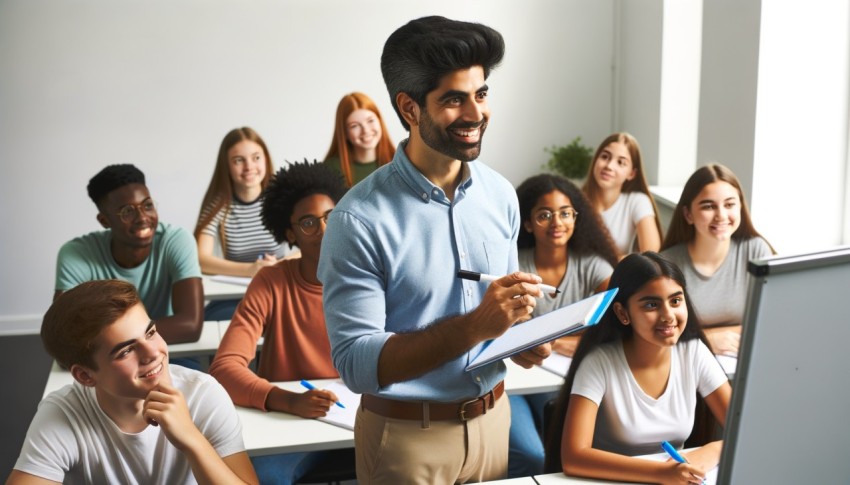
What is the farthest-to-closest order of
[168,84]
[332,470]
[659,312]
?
[168,84] < [332,470] < [659,312]

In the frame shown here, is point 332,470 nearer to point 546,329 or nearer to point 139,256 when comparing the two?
point 139,256

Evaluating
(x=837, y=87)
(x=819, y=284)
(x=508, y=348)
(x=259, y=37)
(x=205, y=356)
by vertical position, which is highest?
(x=259, y=37)

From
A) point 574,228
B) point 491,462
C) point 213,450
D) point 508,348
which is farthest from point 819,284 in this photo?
point 574,228

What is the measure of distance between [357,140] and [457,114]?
2.93m

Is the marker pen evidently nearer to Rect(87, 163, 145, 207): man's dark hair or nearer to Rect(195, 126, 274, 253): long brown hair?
Rect(87, 163, 145, 207): man's dark hair

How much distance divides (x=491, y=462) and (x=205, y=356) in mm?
1604

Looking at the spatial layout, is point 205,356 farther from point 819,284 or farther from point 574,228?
point 819,284

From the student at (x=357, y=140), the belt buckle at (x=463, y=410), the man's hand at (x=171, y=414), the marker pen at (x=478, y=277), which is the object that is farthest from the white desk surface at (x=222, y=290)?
the marker pen at (x=478, y=277)

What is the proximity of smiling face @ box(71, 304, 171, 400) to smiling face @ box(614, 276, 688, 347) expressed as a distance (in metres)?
1.17

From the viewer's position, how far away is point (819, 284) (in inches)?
41.2

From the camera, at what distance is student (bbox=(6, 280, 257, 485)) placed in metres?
1.77

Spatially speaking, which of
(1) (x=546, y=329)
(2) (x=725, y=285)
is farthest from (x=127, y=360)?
(2) (x=725, y=285)

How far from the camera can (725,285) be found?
3139 millimetres

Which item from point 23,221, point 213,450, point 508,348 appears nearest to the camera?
point 508,348
